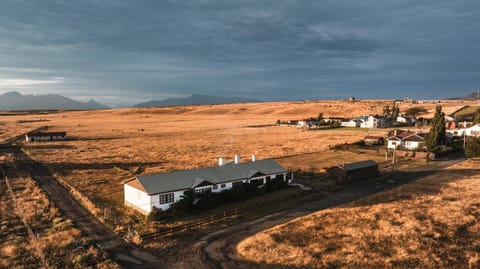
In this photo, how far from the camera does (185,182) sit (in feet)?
108

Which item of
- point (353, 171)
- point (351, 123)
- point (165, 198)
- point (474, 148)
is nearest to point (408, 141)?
point (474, 148)

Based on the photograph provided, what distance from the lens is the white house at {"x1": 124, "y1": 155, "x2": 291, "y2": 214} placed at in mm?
30812

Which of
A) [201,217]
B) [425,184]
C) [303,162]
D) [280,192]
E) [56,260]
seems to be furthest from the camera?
[303,162]

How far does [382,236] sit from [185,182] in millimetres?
18764

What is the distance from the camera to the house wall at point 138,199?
30.6m

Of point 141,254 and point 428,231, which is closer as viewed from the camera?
point 141,254

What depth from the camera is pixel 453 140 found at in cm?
7469

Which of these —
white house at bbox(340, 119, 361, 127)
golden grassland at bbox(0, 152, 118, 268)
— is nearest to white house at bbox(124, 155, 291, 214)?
golden grassland at bbox(0, 152, 118, 268)

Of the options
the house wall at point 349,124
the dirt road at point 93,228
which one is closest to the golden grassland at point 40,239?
the dirt road at point 93,228

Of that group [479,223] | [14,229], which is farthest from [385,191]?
[14,229]

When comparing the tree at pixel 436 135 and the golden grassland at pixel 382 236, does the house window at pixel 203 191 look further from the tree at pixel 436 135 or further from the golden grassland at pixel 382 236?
the tree at pixel 436 135

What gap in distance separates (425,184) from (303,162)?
19.6 m

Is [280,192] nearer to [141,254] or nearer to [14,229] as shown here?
[141,254]

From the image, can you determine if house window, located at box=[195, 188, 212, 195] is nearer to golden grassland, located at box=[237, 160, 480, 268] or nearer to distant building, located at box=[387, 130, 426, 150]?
golden grassland, located at box=[237, 160, 480, 268]
